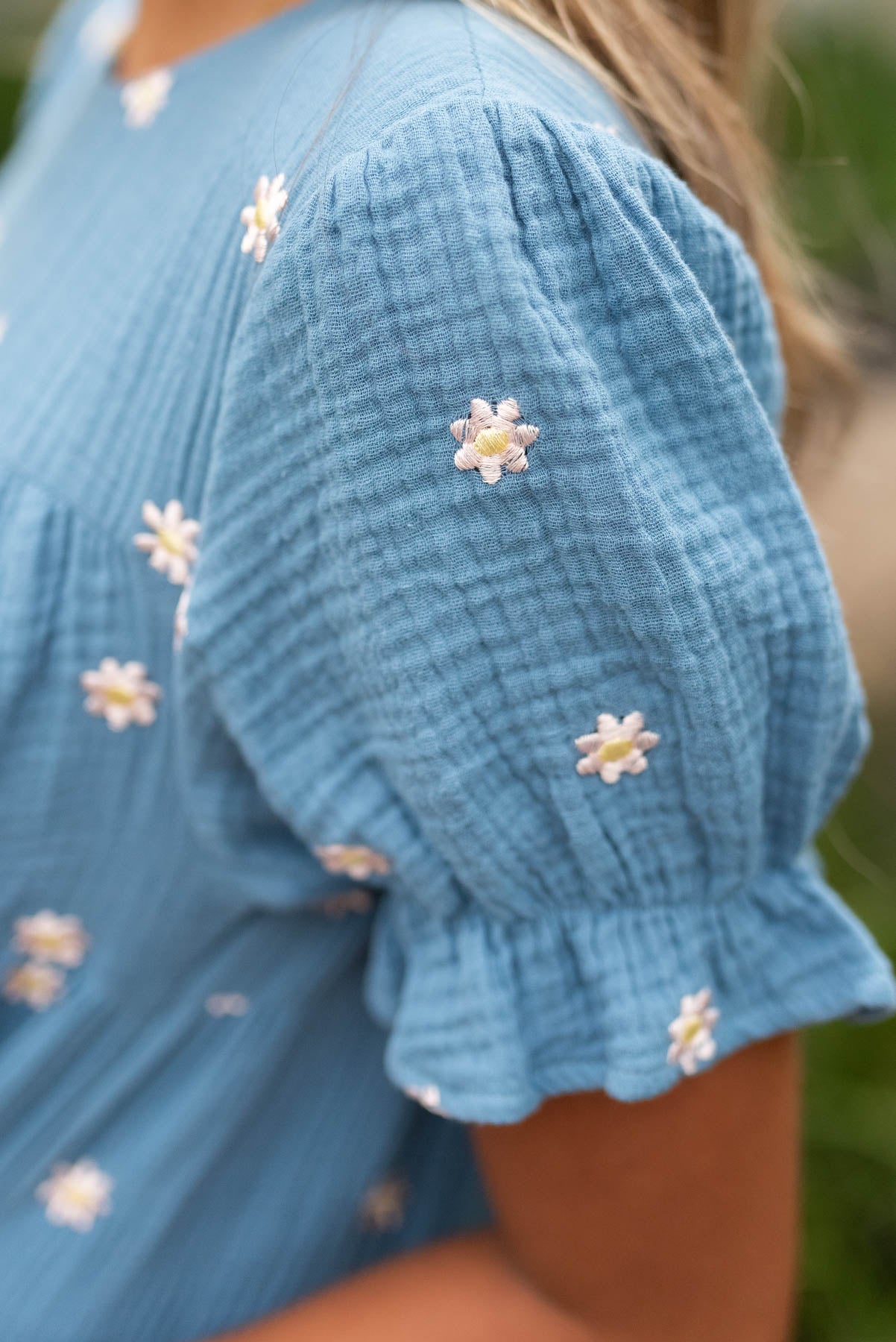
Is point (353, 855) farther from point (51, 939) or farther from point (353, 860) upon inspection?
point (51, 939)

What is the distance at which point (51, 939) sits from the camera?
66 cm

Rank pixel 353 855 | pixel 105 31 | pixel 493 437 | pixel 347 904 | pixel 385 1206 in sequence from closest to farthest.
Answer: pixel 493 437 < pixel 353 855 < pixel 347 904 < pixel 385 1206 < pixel 105 31

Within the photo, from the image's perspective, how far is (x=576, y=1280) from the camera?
57 centimetres

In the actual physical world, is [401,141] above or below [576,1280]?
above

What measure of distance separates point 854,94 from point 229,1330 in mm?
2697

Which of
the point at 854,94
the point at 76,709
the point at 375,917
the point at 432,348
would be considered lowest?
the point at 854,94

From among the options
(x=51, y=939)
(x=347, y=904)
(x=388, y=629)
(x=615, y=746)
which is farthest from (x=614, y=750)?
(x=51, y=939)

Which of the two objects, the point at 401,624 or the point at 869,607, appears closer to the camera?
the point at 401,624

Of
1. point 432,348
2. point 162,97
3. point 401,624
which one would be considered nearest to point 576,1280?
point 401,624

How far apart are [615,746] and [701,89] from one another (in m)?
0.39

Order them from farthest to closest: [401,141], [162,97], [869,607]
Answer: [869,607] < [162,97] < [401,141]

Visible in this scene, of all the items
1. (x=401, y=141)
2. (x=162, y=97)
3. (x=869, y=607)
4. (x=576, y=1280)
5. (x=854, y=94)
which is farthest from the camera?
(x=854, y=94)

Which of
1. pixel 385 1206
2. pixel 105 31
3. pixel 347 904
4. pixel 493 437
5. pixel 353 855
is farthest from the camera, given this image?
pixel 105 31

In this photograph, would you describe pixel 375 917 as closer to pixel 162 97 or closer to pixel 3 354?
pixel 3 354
